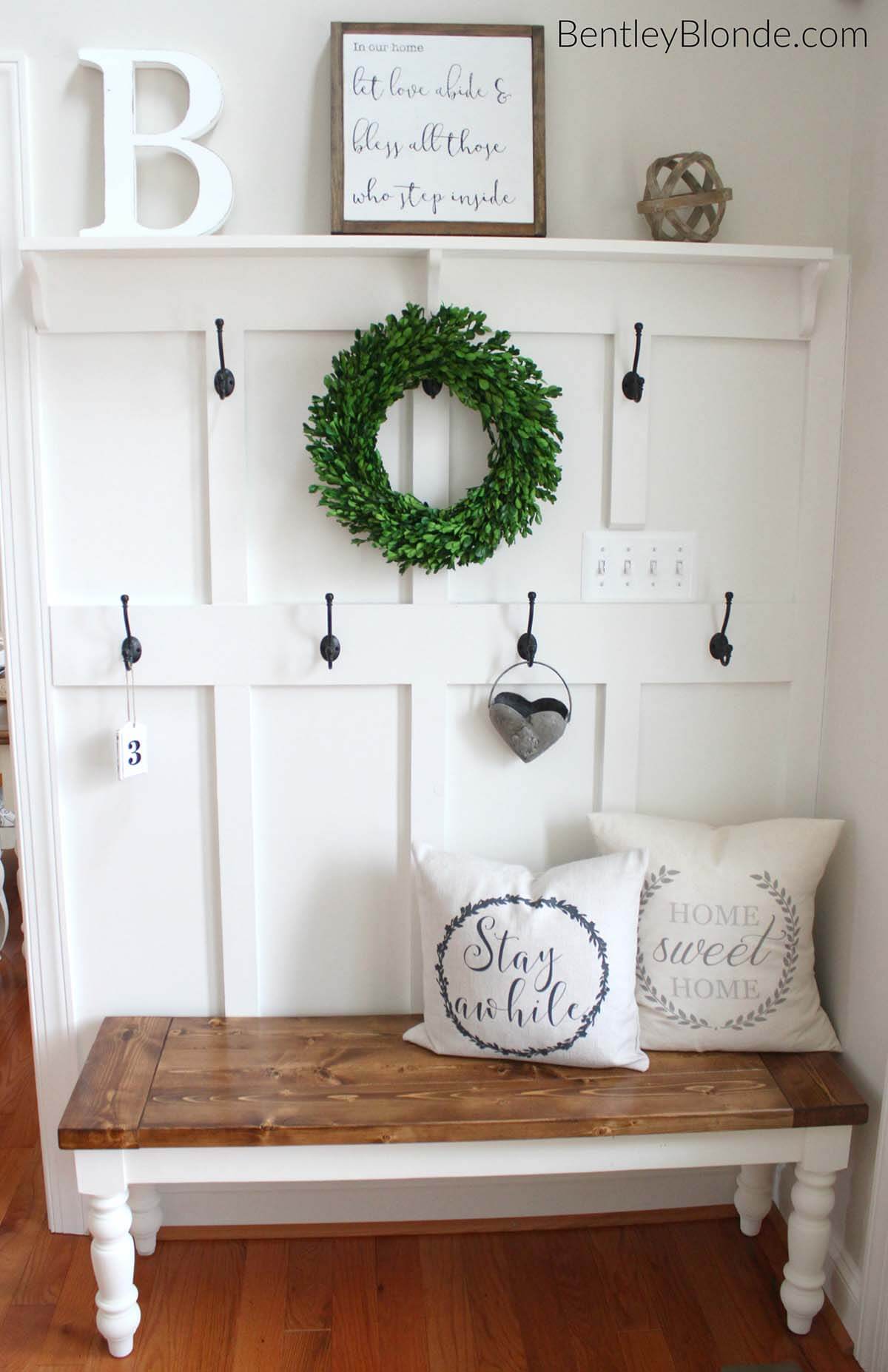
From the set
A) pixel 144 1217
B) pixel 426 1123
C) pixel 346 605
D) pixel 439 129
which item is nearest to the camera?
pixel 426 1123

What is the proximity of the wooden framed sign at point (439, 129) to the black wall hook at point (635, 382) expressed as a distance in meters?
0.24

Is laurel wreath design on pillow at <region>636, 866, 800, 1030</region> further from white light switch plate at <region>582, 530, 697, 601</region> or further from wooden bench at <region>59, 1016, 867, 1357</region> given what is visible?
white light switch plate at <region>582, 530, 697, 601</region>

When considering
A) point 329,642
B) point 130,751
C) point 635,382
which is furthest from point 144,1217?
point 635,382

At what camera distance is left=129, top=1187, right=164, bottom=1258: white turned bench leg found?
6.34 feet

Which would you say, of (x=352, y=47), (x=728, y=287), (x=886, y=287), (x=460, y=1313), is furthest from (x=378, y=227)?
(x=460, y=1313)

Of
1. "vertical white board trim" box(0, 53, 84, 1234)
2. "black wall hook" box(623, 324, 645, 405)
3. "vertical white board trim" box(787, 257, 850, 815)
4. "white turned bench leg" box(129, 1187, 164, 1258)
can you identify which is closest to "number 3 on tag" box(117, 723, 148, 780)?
"vertical white board trim" box(0, 53, 84, 1234)

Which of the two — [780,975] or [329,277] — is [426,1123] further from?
[329,277]

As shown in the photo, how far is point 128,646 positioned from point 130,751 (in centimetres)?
18

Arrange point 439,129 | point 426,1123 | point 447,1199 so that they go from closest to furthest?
1. point 426,1123
2. point 439,129
3. point 447,1199

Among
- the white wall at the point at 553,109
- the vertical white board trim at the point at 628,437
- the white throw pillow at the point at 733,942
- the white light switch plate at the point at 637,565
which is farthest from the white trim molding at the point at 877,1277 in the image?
the white wall at the point at 553,109

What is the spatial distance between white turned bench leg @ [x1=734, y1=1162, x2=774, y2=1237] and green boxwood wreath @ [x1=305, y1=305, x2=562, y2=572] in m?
1.31

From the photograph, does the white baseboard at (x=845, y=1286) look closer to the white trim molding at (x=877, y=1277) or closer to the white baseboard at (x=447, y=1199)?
the white trim molding at (x=877, y=1277)

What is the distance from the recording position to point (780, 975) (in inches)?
70.3

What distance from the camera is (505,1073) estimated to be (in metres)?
1.73
